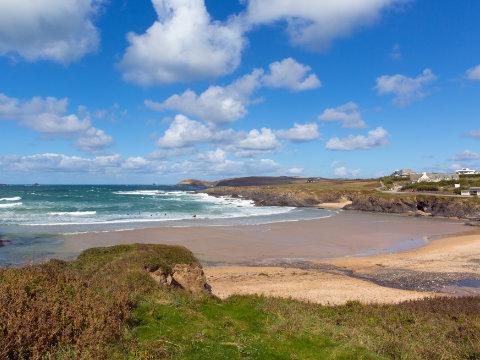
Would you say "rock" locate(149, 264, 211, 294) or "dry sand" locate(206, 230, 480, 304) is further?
"dry sand" locate(206, 230, 480, 304)

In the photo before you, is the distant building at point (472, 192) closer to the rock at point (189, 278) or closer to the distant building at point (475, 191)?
the distant building at point (475, 191)

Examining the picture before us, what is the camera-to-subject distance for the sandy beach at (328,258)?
22406mm

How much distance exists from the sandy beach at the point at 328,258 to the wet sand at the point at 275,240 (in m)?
0.08

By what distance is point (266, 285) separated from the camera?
22984 millimetres

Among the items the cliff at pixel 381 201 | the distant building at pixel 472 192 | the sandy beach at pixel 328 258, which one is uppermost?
the distant building at pixel 472 192

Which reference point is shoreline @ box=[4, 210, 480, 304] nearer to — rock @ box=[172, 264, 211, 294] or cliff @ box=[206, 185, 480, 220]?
rock @ box=[172, 264, 211, 294]

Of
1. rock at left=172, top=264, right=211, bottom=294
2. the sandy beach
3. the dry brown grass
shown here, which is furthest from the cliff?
the dry brown grass

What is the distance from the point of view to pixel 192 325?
32.5ft

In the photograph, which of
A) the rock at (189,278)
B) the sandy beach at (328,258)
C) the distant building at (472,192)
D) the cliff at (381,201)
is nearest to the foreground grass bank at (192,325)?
the rock at (189,278)

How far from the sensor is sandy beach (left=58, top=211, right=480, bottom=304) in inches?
882

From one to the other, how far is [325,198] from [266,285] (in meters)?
85.4

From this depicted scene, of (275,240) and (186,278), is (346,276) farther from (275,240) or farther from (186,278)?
(275,240)

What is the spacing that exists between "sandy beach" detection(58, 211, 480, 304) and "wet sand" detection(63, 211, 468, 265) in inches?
3.1

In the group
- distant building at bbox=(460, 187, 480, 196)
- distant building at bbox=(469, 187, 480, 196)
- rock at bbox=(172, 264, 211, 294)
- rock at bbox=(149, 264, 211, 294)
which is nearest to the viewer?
rock at bbox=(149, 264, 211, 294)
